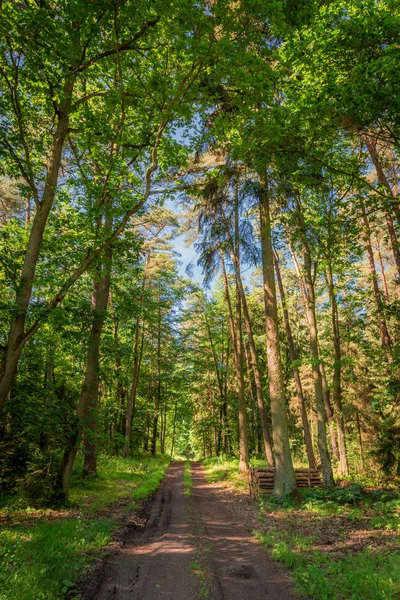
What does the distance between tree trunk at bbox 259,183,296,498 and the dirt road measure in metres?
2.66

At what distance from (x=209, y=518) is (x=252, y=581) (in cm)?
442

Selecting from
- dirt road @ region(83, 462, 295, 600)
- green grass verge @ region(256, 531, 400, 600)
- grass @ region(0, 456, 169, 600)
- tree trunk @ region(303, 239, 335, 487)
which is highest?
tree trunk @ region(303, 239, 335, 487)

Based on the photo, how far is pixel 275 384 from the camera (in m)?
11.1

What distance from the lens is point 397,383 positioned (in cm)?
1170

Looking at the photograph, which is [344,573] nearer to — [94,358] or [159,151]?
[94,358]

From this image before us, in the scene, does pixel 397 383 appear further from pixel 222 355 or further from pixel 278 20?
pixel 222 355

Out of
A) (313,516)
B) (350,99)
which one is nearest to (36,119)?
(350,99)

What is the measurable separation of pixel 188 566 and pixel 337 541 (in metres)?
3.02

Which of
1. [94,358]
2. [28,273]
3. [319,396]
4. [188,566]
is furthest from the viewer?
[319,396]

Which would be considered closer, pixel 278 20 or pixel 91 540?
pixel 278 20

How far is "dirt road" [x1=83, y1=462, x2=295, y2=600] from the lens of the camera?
4535 mm

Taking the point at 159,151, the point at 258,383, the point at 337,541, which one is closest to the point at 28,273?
the point at 159,151

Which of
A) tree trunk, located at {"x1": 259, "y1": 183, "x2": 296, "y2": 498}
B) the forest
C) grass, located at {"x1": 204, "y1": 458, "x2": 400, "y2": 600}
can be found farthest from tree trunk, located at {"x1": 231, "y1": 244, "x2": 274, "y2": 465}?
grass, located at {"x1": 204, "y1": 458, "x2": 400, "y2": 600}

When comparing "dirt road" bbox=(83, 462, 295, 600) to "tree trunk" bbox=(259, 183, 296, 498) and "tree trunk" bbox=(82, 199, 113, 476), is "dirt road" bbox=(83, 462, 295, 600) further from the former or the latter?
"tree trunk" bbox=(82, 199, 113, 476)
